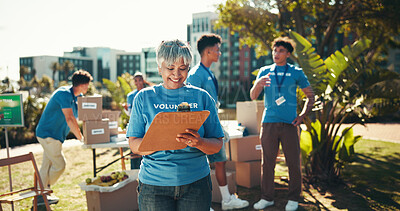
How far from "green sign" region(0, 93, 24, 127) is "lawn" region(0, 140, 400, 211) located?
4.47ft

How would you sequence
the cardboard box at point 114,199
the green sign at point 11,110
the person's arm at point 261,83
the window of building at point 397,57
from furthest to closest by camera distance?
the window of building at point 397,57, the green sign at point 11,110, the cardboard box at point 114,199, the person's arm at point 261,83

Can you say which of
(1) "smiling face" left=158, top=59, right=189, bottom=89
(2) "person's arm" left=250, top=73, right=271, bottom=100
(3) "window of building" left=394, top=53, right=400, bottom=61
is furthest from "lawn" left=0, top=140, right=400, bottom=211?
(3) "window of building" left=394, top=53, right=400, bottom=61

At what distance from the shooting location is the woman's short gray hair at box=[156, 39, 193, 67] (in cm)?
171

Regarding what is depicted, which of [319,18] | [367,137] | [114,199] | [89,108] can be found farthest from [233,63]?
[114,199]

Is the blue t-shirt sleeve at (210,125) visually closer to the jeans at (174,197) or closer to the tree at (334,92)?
the jeans at (174,197)

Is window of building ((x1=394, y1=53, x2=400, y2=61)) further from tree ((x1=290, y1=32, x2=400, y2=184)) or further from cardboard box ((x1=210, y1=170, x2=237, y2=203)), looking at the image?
cardboard box ((x1=210, y1=170, x2=237, y2=203))

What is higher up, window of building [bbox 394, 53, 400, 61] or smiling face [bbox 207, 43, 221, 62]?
window of building [bbox 394, 53, 400, 61]

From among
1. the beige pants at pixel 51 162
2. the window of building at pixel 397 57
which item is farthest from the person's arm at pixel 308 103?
the window of building at pixel 397 57

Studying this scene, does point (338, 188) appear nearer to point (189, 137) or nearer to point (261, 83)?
point (261, 83)

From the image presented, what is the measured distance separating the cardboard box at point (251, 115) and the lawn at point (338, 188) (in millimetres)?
1067

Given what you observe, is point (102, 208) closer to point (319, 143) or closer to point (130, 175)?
point (130, 175)

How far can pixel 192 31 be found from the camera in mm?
70625

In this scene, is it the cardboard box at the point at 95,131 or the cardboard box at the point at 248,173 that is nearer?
the cardboard box at the point at 95,131

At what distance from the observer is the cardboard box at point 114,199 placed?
3.94 metres
